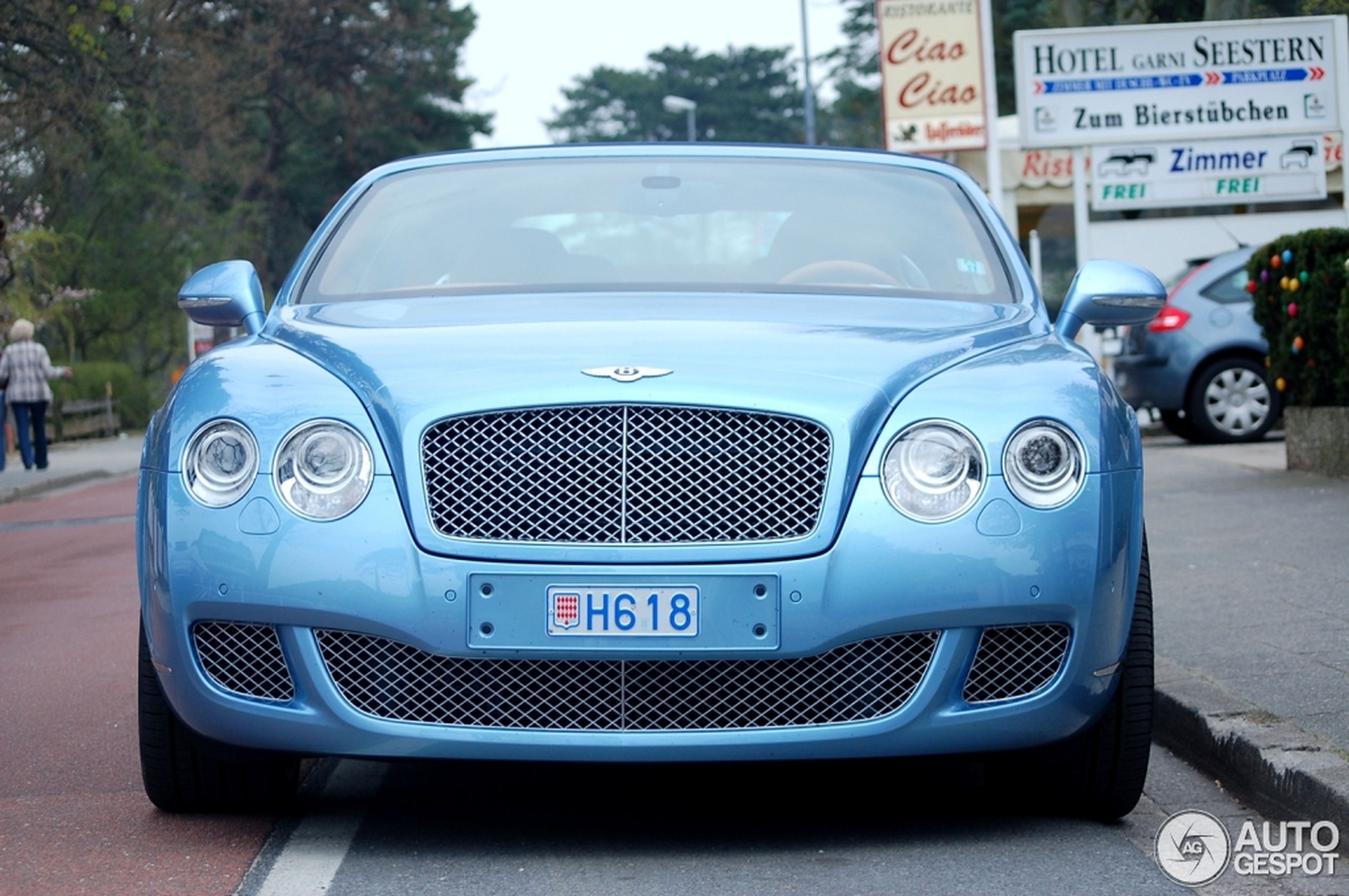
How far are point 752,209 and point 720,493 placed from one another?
1694mm

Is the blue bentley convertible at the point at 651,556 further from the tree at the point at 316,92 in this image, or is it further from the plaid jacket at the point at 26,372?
the tree at the point at 316,92

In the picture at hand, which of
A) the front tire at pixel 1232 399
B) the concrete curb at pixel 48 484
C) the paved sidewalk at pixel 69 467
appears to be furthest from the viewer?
the paved sidewalk at pixel 69 467

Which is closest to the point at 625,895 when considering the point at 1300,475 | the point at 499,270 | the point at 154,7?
the point at 499,270

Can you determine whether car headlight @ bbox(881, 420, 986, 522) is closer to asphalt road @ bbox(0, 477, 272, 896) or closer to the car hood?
the car hood

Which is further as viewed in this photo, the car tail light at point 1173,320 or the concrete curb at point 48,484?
the concrete curb at point 48,484

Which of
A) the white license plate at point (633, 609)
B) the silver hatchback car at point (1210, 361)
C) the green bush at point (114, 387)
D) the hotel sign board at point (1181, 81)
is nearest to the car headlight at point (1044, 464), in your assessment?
the white license plate at point (633, 609)

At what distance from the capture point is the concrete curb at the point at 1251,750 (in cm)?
436

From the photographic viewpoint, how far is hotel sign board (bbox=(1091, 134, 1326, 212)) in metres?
20.2

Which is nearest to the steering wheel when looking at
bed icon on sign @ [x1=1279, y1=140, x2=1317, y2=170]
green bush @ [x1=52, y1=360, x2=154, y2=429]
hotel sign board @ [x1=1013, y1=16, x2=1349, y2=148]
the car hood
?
the car hood

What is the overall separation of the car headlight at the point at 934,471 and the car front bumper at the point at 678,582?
0.03 m

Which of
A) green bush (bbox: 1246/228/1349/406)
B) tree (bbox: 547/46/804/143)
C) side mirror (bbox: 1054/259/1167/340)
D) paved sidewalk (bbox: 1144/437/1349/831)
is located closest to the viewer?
paved sidewalk (bbox: 1144/437/1349/831)

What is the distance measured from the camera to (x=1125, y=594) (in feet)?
14.0

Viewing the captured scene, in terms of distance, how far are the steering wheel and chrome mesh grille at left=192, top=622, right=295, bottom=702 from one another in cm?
176

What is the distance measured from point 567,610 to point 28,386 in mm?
18877
